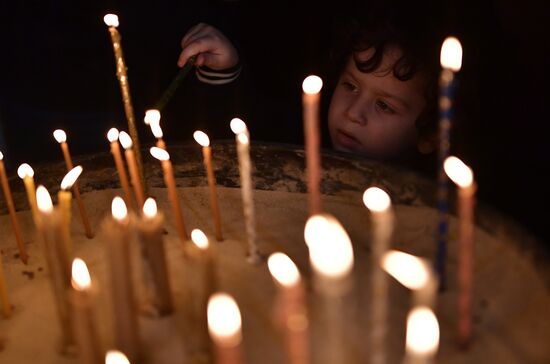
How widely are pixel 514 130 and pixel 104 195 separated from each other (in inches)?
46.0

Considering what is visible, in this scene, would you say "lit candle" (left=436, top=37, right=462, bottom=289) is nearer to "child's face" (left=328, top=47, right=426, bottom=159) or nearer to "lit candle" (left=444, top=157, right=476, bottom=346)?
"lit candle" (left=444, top=157, right=476, bottom=346)

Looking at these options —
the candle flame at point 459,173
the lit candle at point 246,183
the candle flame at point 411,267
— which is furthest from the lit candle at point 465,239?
the lit candle at point 246,183

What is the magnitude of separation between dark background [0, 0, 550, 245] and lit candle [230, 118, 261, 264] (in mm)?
714

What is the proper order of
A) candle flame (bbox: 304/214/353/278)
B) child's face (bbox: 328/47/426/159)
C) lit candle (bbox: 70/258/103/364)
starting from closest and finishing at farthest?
candle flame (bbox: 304/214/353/278) → lit candle (bbox: 70/258/103/364) → child's face (bbox: 328/47/426/159)

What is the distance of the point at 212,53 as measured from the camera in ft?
5.98

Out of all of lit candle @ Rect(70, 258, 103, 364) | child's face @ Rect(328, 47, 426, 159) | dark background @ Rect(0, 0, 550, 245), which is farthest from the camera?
dark background @ Rect(0, 0, 550, 245)

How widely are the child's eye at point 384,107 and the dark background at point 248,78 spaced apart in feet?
0.55

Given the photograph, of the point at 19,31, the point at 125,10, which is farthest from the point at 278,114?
the point at 19,31

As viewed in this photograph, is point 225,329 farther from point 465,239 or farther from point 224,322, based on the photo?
point 465,239

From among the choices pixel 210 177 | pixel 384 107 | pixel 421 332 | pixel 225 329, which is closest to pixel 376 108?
pixel 384 107

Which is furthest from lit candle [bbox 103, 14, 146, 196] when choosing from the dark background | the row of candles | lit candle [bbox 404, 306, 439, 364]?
the dark background

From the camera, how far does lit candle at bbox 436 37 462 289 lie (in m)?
0.83

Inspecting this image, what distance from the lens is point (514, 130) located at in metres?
1.91

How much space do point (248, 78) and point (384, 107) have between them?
816mm
